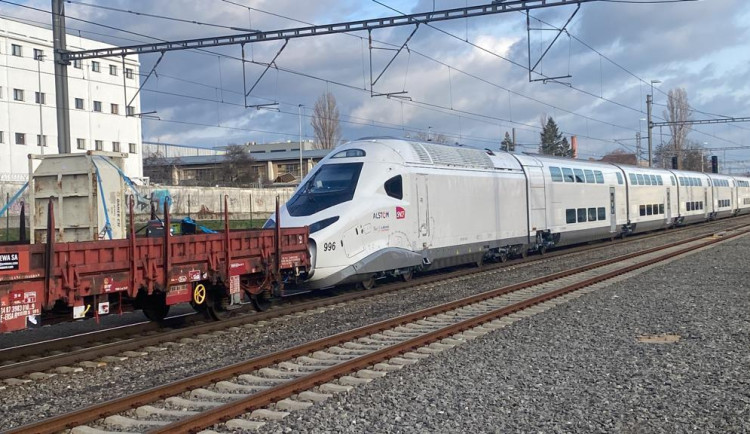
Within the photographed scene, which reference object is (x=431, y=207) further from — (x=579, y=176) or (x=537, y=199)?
(x=579, y=176)

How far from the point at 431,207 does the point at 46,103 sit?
4977cm

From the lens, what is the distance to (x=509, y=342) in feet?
34.7

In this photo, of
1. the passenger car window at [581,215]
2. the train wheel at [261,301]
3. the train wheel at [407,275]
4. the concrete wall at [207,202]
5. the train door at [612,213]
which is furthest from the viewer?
the concrete wall at [207,202]

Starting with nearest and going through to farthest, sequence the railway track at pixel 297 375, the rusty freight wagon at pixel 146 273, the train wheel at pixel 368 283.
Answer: the railway track at pixel 297 375
the rusty freight wagon at pixel 146 273
the train wheel at pixel 368 283

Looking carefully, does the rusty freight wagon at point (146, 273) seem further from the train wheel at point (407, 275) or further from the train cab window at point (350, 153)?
the train wheel at point (407, 275)

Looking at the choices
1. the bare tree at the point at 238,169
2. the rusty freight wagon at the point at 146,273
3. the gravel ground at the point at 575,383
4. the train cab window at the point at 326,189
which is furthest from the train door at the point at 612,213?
the bare tree at the point at 238,169

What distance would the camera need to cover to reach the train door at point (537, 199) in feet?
76.2

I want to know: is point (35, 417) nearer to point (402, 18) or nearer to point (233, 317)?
point (233, 317)

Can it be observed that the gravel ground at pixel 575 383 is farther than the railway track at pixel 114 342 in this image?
No

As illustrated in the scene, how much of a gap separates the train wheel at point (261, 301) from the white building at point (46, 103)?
38.7m

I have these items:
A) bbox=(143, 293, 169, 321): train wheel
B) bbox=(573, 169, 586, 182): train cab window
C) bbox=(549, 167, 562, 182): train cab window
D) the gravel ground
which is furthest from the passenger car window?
bbox=(143, 293, 169, 321): train wheel

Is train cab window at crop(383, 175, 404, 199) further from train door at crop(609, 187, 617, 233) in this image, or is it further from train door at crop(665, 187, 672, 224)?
train door at crop(665, 187, 672, 224)

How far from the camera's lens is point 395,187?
1639 centimetres

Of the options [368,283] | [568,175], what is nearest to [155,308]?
[368,283]
